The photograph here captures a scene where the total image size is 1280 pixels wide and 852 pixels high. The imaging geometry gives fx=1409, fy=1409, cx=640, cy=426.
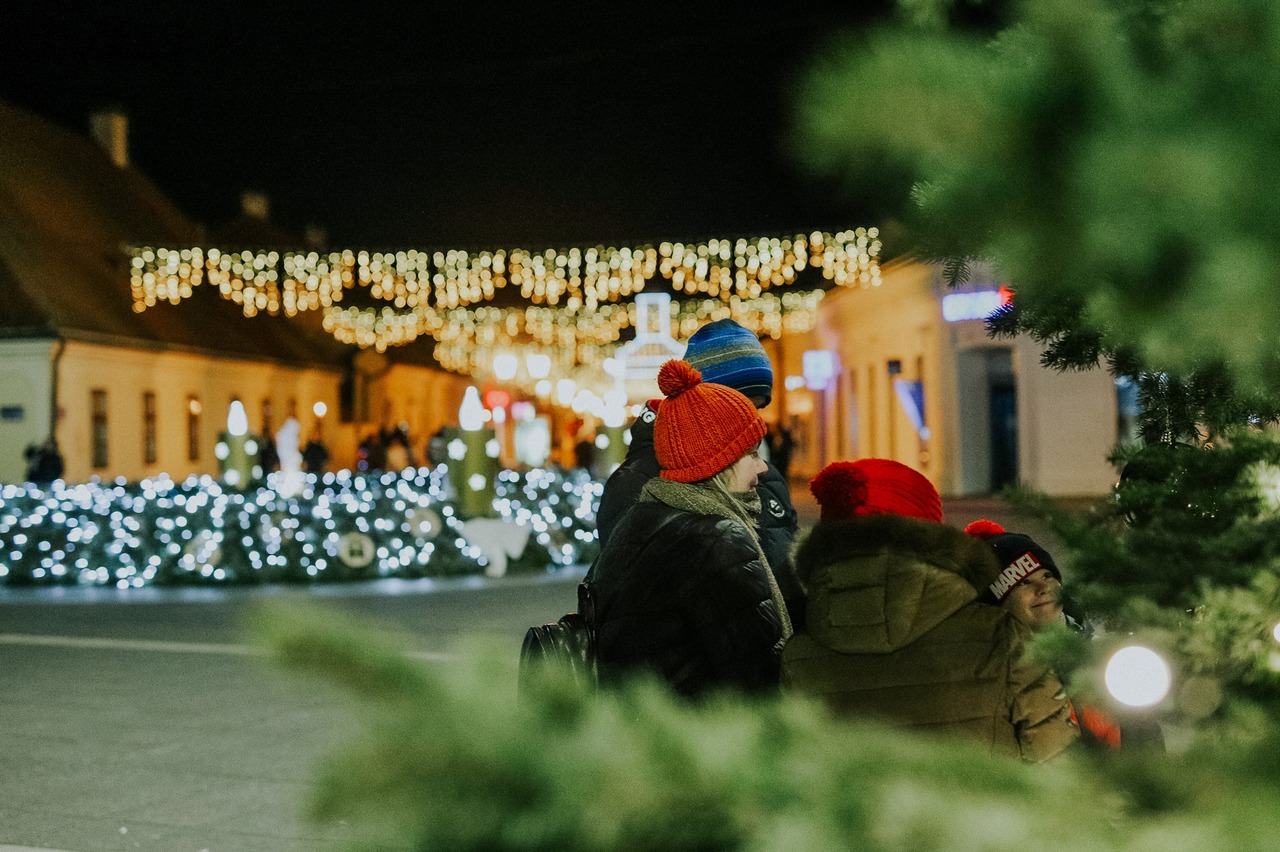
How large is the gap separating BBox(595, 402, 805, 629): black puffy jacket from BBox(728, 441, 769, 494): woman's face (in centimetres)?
63

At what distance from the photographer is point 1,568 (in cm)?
1800

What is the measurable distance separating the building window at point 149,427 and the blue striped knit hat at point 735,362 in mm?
36064

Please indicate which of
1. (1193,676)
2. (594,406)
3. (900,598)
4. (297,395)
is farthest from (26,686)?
(594,406)

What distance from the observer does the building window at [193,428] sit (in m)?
41.3

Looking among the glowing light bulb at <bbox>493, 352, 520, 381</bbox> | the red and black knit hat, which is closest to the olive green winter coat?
the red and black knit hat

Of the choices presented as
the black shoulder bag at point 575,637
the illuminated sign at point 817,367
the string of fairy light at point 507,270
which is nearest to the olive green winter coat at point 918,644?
the black shoulder bag at point 575,637

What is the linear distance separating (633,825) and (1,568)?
19122mm

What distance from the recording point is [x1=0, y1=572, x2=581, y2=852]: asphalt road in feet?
19.2

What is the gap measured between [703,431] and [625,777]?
8.62ft

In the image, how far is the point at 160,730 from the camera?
8227mm

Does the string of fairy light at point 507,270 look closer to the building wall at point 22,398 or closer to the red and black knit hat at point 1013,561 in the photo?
the building wall at point 22,398

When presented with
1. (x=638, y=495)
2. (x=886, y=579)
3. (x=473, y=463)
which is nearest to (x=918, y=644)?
(x=886, y=579)

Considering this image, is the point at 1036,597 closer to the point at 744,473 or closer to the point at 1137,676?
the point at 744,473

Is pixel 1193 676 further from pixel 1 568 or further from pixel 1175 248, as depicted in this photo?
pixel 1 568
